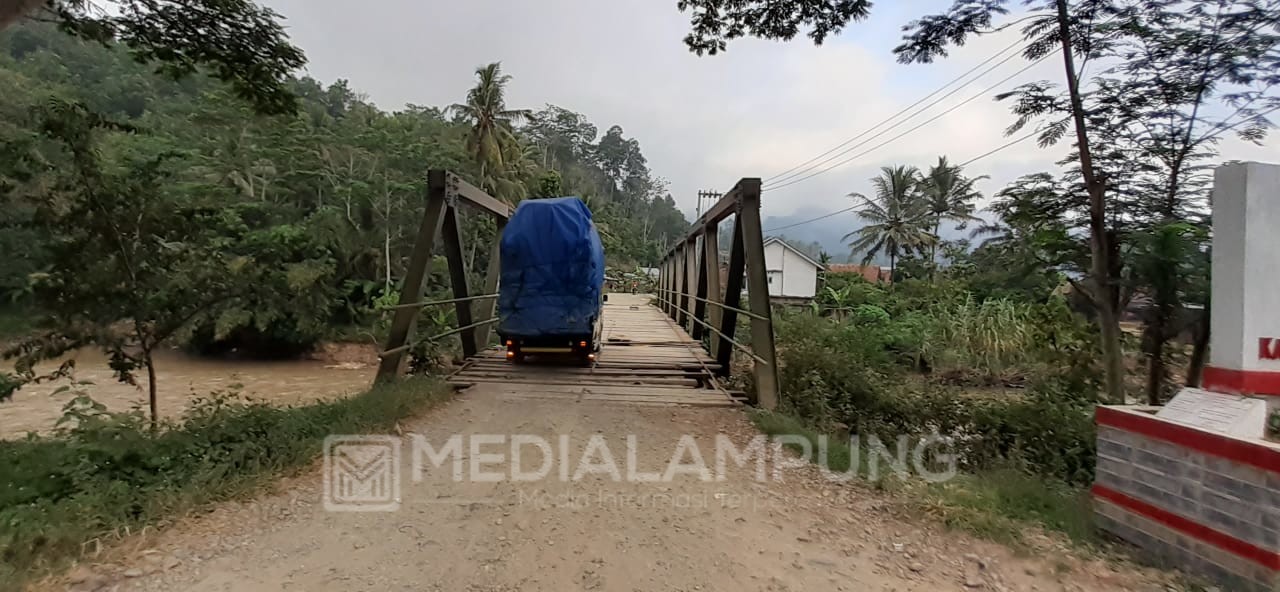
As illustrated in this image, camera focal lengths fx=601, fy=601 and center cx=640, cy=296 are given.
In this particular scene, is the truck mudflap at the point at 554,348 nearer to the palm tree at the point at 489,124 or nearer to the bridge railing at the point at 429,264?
the bridge railing at the point at 429,264

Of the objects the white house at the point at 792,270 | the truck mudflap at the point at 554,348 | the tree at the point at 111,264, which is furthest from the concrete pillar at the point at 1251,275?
the white house at the point at 792,270

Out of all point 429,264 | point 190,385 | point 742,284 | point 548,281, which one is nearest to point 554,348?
point 548,281

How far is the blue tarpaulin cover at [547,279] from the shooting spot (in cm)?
705

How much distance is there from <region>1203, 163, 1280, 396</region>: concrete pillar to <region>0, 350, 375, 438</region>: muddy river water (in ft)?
32.7

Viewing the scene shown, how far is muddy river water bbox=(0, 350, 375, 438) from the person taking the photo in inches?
450

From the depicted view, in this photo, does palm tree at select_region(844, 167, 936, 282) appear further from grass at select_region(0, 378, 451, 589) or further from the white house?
grass at select_region(0, 378, 451, 589)

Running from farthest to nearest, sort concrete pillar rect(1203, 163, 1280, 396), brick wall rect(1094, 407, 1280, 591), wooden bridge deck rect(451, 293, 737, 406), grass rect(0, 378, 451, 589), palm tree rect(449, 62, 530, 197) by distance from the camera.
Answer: palm tree rect(449, 62, 530, 197), wooden bridge deck rect(451, 293, 737, 406), concrete pillar rect(1203, 163, 1280, 396), grass rect(0, 378, 451, 589), brick wall rect(1094, 407, 1280, 591)

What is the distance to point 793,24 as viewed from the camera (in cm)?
678

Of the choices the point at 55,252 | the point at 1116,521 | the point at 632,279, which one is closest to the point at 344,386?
the point at 55,252

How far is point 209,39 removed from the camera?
5996 mm

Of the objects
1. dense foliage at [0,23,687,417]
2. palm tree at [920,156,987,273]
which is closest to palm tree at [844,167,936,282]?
palm tree at [920,156,987,273]

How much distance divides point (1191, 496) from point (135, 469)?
5537mm

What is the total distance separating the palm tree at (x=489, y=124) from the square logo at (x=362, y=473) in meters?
22.3

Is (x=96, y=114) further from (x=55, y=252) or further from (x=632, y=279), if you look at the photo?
(x=632, y=279)
